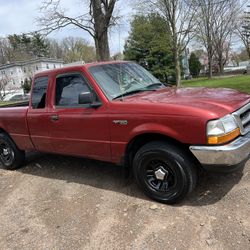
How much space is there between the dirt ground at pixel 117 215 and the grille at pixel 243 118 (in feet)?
2.76

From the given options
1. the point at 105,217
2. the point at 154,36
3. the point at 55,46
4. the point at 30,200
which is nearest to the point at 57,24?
the point at 30,200

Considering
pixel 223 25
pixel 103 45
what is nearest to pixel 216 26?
pixel 223 25

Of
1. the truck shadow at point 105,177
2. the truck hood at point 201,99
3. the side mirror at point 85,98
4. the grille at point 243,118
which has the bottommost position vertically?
the truck shadow at point 105,177

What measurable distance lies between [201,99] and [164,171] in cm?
101

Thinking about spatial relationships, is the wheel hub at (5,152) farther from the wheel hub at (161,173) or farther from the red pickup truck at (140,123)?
the wheel hub at (161,173)

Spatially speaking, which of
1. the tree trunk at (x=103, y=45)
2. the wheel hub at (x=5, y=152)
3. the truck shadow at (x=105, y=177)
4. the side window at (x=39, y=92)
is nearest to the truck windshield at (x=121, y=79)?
the side window at (x=39, y=92)

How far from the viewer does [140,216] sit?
379 cm

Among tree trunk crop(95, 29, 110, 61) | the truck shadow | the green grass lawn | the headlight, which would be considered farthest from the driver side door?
tree trunk crop(95, 29, 110, 61)

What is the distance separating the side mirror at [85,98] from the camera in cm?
431

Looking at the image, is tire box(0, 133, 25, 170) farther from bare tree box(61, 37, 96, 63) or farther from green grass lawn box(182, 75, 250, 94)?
bare tree box(61, 37, 96, 63)

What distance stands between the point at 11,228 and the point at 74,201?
35.4 inches

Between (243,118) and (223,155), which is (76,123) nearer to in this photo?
(223,155)

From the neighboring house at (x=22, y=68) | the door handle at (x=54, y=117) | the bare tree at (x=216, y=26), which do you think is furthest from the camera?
the neighboring house at (x=22, y=68)

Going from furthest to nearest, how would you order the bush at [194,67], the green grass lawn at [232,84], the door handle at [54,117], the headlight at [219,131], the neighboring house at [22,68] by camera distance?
the neighboring house at [22,68], the bush at [194,67], the green grass lawn at [232,84], the door handle at [54,117], the headlight at [219,131]
